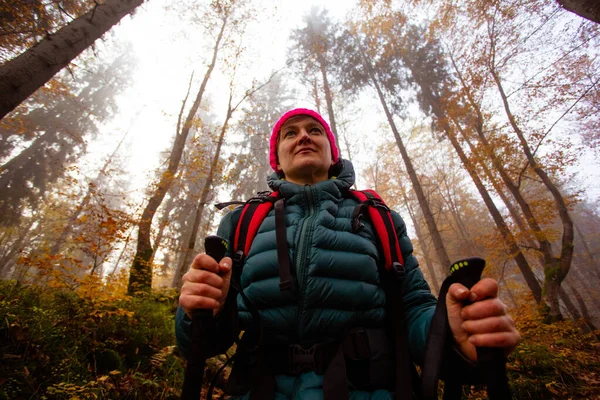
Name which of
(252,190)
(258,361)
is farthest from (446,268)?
(252,190)

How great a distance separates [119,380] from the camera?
9.97 feet

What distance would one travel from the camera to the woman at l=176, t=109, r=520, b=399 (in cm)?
115

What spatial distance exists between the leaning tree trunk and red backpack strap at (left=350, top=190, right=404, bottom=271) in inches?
188

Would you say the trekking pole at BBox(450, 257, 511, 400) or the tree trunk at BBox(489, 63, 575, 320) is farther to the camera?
the tree trunk at BBox(489, 63, 575, 320)

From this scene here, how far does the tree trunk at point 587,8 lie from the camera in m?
Result: 3.68

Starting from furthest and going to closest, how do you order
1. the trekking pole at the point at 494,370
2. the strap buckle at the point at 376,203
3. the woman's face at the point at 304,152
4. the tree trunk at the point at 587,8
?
1. the tree trunk at the point at 587,8
2. the woman's face at the point at 304,152
3. the strap buckle at the point at 376,203
4. the trekking pole at the point at 494,370

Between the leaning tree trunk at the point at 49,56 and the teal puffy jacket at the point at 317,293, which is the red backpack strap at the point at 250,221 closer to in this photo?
the teal puffy jacket at the point at 317,293

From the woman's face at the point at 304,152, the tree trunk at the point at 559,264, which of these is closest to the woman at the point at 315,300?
the woman's face at the point at 304,152

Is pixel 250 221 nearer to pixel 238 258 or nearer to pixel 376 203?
pixel 238 258

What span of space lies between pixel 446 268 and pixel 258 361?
9.60m

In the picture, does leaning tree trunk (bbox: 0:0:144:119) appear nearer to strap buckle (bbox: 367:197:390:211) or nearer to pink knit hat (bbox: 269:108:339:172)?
pink knit hat (bbox: 269:108:339:172)

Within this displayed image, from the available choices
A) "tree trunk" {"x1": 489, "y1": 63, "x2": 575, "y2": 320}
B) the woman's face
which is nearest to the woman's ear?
the woman's face

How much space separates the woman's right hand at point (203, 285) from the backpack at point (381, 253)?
0.27 m

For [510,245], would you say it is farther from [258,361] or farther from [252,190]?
[252,190]
